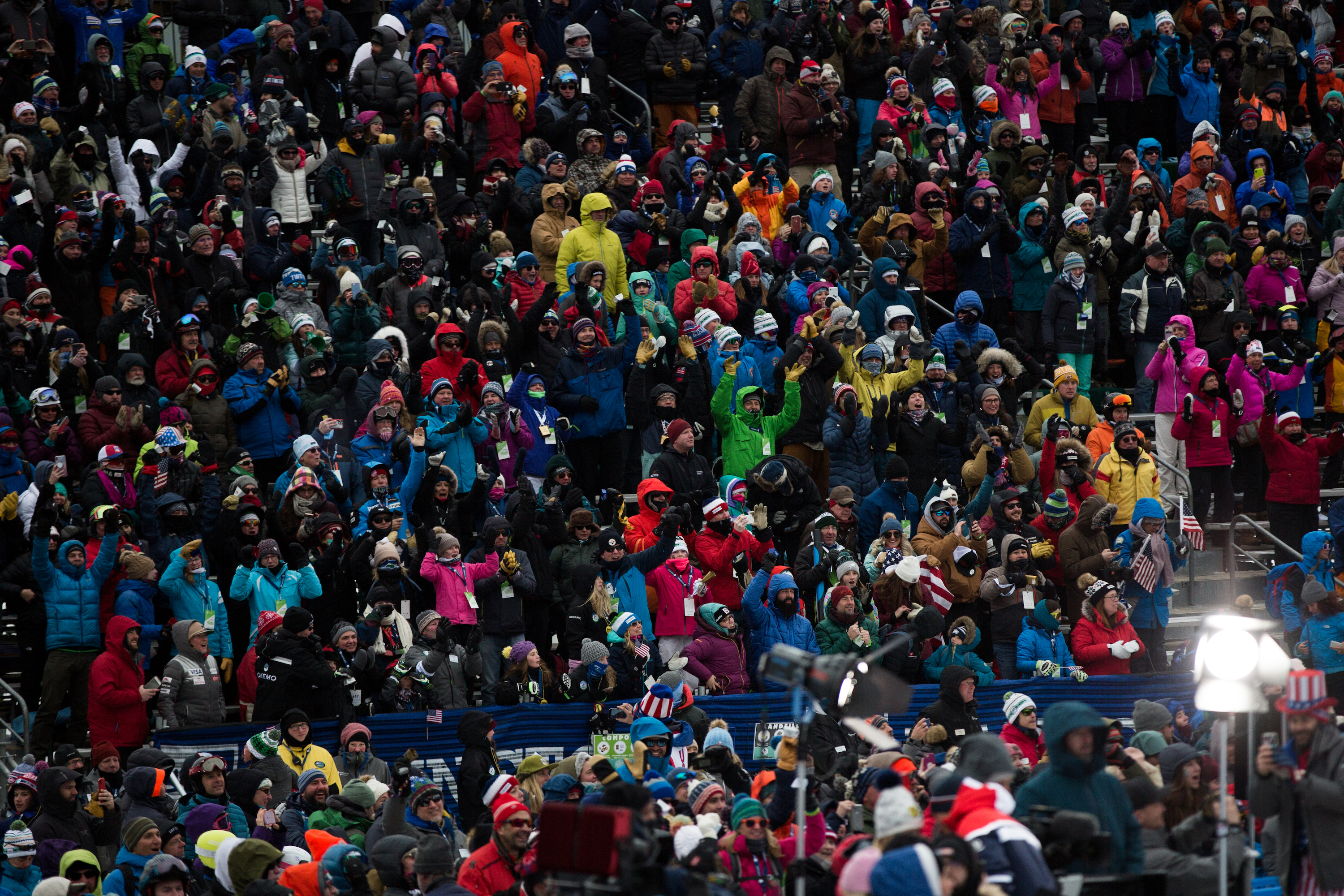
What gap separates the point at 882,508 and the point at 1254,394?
427cm

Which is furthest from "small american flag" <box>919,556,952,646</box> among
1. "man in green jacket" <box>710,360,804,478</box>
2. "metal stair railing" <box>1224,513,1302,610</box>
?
"metal stair railing" <box>1224,513,1302,610</box>

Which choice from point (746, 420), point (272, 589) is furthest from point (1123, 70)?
point (272, 589)

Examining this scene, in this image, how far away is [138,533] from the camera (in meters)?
14.4

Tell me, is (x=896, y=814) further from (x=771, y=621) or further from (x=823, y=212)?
(x=823, y=212)

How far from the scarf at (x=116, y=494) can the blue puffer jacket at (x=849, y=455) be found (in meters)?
5.69

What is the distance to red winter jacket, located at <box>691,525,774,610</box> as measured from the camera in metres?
15.0

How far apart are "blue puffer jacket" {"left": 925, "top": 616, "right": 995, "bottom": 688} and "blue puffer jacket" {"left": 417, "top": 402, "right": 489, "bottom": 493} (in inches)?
154

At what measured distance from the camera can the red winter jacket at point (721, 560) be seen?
1495 centimetres

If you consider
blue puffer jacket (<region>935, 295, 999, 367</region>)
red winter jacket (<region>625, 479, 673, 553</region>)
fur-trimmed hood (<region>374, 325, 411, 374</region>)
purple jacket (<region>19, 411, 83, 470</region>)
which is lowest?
red winter jacket (<region>625, 479, 673, 553</region>)

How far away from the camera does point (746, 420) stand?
1623 centimetres

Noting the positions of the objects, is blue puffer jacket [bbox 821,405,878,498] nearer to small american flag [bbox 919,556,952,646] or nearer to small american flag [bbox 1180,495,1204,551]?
small american flag [bbox 919,556,952,646]

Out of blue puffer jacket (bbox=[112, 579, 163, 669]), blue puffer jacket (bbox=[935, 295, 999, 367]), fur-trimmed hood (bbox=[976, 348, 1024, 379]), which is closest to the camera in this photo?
blue puffer jacket (bbox=[112, 579, 163, 669])

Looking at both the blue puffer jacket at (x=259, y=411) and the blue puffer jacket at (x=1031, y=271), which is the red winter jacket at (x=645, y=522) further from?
the blue puffer jacket at (x=1031, y=271)

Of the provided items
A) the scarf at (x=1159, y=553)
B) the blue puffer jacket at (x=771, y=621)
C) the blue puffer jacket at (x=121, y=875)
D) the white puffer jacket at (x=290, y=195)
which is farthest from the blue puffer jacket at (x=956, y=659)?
the white puffer jacket at (x=290, y=195)
